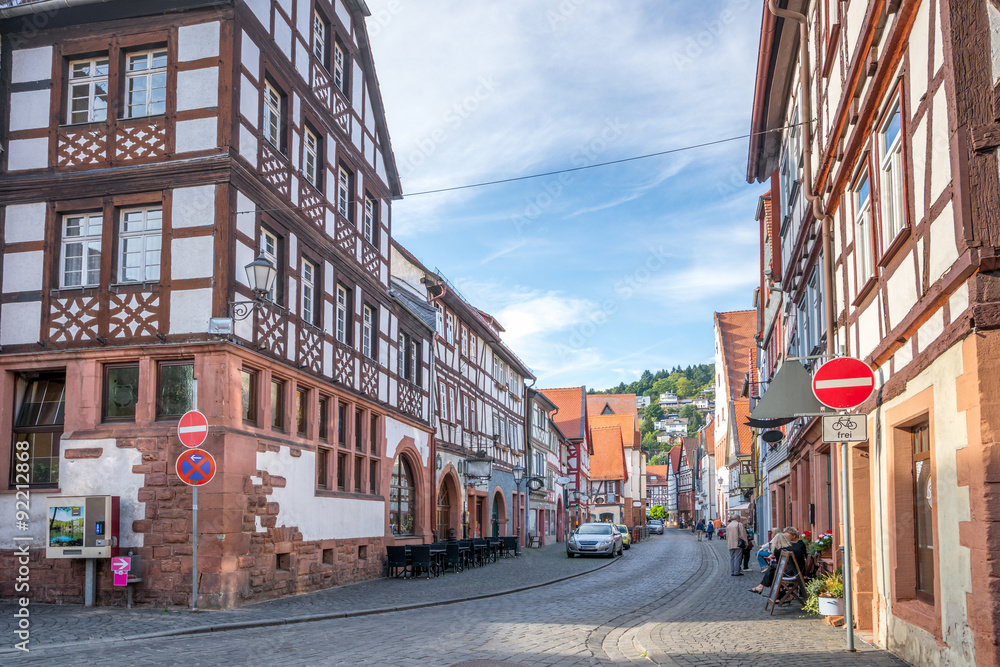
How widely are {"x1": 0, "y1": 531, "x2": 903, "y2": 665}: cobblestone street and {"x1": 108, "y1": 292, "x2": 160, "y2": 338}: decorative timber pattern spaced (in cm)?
434

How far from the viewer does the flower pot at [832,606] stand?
484 inches

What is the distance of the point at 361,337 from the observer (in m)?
22.4

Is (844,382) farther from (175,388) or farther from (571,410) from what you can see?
(571,410)

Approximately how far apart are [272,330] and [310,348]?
1872 millimetres

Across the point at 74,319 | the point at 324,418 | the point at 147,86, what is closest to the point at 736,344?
the point at 324,418

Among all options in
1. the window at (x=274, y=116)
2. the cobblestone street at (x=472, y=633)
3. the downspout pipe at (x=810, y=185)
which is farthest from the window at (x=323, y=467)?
the downspout pipe at (x=810, y=185)

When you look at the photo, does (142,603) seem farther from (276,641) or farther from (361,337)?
(361,337)

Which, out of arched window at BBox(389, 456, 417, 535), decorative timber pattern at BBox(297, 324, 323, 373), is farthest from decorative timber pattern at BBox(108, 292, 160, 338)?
arched window at BBox(389, 456, 417, 535)

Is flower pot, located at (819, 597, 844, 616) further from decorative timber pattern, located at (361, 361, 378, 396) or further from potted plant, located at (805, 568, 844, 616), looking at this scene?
decorative timber pattern, located at (361, 361, 378, 396)

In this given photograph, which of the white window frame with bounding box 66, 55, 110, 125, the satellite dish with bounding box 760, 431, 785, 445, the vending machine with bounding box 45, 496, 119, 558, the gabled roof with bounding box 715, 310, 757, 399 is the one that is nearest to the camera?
the vending machine with bounding box 45, 496, 119, 558

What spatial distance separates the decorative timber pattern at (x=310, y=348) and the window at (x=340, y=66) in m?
5.90

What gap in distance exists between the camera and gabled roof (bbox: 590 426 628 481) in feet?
273

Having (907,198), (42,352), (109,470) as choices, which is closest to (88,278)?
(42,352)

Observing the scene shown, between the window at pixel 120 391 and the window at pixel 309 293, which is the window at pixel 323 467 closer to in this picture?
the window at pixel 309 293
